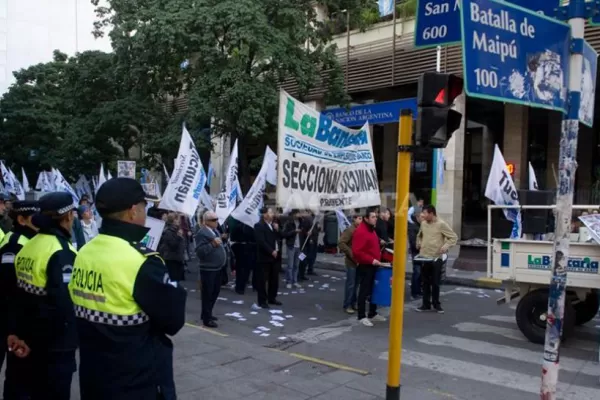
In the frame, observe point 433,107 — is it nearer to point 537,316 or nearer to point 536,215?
point 537,316

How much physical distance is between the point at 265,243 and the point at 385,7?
580 inches

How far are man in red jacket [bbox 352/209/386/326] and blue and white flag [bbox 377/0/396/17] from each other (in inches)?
571

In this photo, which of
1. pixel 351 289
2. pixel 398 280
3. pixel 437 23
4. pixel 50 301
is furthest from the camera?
pixel 351 289

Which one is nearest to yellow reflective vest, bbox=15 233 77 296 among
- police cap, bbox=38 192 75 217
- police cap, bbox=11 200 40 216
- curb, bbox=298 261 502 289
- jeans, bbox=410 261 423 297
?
police cap, bbox=38 192 75 217

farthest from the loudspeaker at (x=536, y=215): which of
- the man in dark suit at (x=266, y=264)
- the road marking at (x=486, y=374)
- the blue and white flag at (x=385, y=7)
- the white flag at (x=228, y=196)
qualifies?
the blue and white flag at (x=385, y=7)

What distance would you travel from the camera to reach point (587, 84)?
4.21 metres

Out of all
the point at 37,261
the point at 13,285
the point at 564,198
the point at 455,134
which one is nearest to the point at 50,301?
the point at 37,261

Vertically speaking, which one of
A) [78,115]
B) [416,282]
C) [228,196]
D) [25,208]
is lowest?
[416,282]

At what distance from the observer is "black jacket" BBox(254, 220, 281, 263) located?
1005cm

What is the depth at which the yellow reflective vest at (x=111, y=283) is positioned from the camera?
265cm

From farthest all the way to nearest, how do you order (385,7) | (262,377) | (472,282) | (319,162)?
(385,7), (472,282), (319,162), (262,377)

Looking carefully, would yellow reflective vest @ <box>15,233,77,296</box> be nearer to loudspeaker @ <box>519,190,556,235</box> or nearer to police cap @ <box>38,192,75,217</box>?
police cap @ <box>38,192,75,217</box>

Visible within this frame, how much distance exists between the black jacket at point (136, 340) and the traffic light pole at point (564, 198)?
262 cm

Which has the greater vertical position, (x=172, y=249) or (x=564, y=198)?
(x=564, y=198)
